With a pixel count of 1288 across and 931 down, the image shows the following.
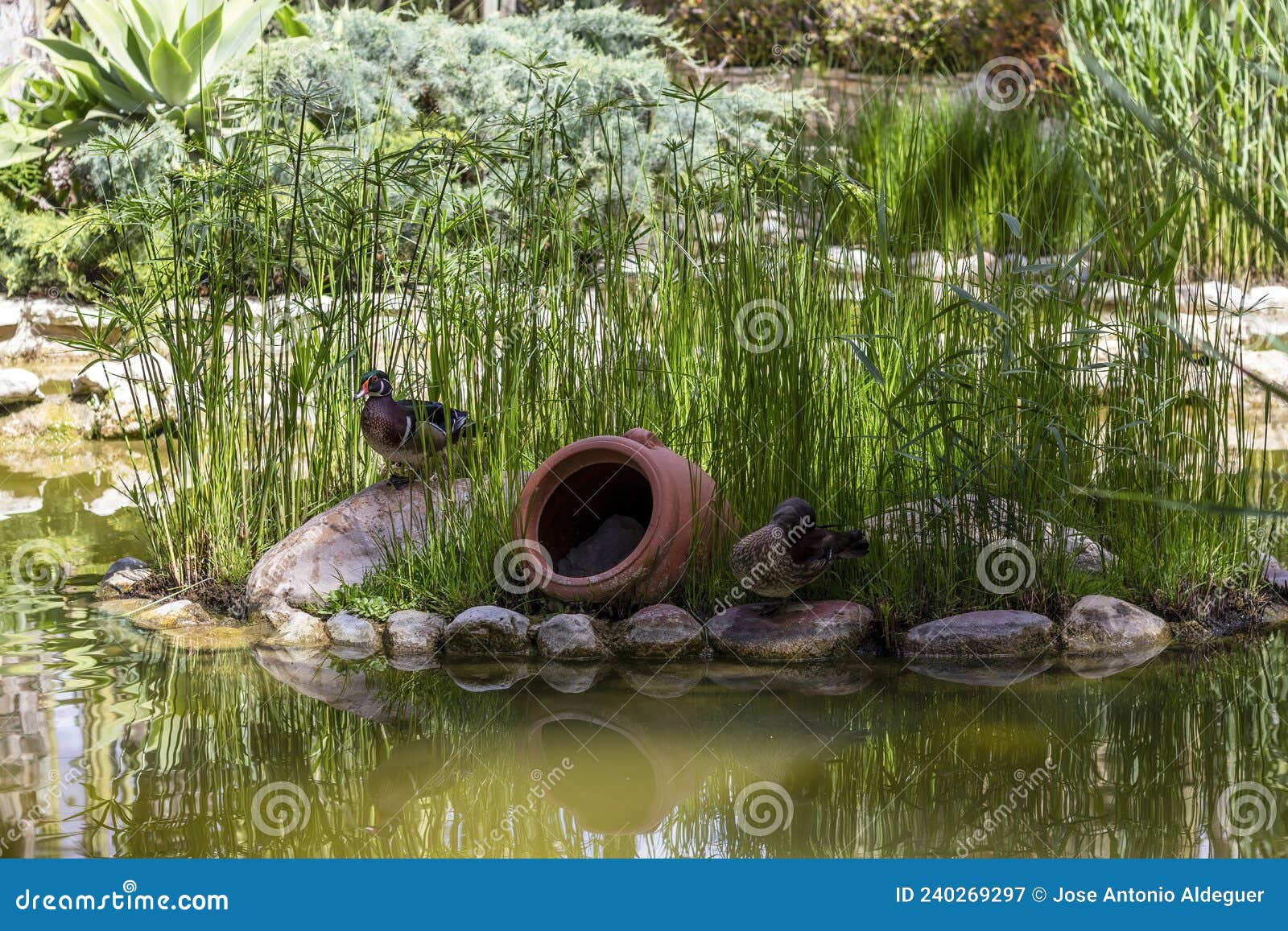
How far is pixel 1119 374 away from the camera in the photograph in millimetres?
3439

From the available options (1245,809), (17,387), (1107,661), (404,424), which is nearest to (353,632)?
(404,424)

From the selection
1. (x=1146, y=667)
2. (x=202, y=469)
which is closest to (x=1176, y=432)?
(x=1146, y=667)

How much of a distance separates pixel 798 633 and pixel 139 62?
586 cm

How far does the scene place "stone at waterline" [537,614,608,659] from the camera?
3084 mm

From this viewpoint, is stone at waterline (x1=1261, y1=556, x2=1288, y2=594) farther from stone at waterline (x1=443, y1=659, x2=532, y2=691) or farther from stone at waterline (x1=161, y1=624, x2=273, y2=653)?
stone at waterline (x1=161, y1=624, x2=273, y2=653)

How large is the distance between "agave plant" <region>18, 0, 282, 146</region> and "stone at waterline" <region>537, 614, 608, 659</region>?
16.1 feet

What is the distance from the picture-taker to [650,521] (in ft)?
10.6

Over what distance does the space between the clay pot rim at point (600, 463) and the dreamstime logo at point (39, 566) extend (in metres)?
1.65

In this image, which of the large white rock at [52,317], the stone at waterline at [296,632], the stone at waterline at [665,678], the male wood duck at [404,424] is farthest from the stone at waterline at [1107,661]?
the large white rock at [52,317]

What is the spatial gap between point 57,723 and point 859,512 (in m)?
2.00

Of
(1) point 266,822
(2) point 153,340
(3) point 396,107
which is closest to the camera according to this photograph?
(1) point 266,822

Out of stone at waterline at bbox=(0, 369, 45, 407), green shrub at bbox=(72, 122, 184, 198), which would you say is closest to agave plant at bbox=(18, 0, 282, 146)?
green shrub at bbox=(72, 122, 184, 198)

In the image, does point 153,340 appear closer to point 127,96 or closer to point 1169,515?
point 127,96
